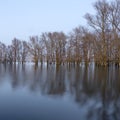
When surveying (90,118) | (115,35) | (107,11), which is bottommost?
(90,118)

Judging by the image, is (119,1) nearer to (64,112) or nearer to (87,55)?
(87,55)

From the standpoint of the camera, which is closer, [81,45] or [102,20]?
[102,20]

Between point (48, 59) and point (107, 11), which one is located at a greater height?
point (107, 11)

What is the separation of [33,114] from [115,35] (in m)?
39.8

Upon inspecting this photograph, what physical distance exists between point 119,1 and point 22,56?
5790 cm

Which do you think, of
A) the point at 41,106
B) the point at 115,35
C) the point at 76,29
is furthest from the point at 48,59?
the point at 41,106

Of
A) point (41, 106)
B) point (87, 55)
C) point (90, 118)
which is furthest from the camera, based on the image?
point (87, 55)

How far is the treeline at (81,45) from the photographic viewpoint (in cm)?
4397

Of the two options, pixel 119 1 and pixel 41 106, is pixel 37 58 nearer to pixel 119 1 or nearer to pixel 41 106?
pixel 119 1

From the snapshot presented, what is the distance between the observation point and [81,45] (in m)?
64.0

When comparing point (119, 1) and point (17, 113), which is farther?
point (119, 1)

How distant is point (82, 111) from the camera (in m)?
7.39

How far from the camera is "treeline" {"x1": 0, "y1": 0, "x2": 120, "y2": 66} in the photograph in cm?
4397

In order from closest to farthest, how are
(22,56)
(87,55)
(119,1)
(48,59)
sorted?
(119,1) → (87,55) → (48,59) → (22,56)
